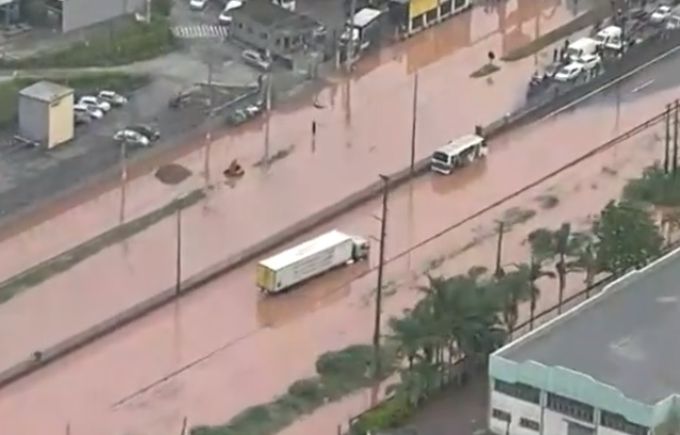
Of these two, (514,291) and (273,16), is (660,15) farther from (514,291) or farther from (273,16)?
(514,291)

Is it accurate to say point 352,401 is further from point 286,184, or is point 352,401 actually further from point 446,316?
point 286,184

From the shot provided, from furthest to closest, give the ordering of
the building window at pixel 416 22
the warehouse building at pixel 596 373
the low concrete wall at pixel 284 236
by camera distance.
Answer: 1. the building window at pixel 416 22
2. the low concrete wall at pixel 284 236
3. the warehouse building at pixel 596 373

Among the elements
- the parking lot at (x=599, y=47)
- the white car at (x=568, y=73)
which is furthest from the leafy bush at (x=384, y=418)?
the white car at (x=568, y=73)

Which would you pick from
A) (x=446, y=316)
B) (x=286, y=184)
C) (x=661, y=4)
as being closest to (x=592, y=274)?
(x=446, y=316)

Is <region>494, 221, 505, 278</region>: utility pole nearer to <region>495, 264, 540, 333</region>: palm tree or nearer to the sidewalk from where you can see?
<region>495, 264, 540, 333</region>: palm tree

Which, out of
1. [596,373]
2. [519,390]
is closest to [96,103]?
[519,390]

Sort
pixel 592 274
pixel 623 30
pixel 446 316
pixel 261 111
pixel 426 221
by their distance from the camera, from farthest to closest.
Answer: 1. pixel 623 30
2. pixel 261 111
3. pixel 426 221
4. pixel 592 274
5. pixel 446 316

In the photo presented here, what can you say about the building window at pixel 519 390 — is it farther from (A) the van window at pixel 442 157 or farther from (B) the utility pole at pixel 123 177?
(A) the van window at pixel 442 157
